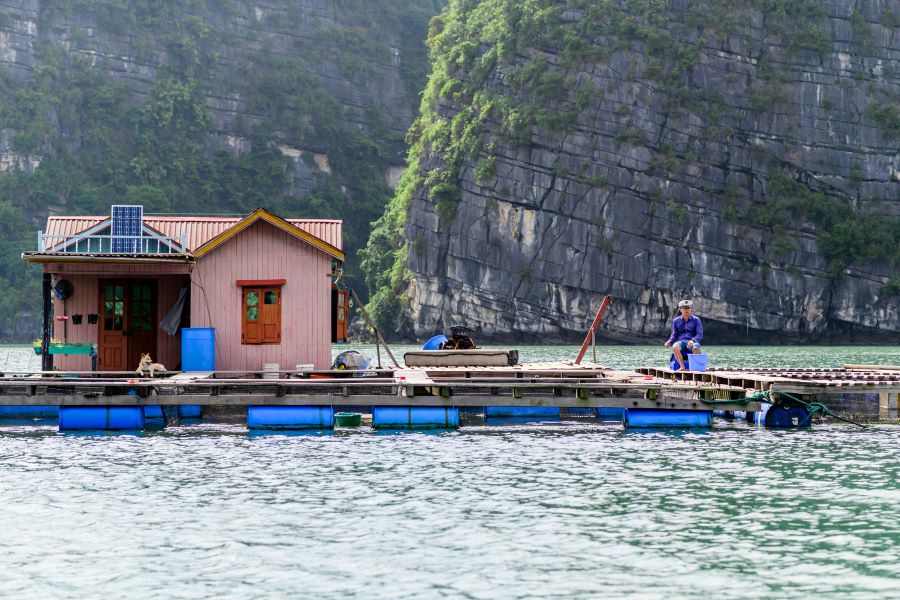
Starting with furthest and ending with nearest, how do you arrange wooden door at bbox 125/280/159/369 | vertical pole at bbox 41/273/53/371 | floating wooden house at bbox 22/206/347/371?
1. wooden door at bbox 125/280/159/369
2. vertical pole at bbox 41/273/53/371
3. floating wooden house at bbox 22/206/347/371

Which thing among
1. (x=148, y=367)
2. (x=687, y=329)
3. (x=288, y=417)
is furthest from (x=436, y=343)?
(x=288, y=417)

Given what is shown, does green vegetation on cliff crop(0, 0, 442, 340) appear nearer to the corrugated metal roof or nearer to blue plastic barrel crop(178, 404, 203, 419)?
the corrugated metal roof

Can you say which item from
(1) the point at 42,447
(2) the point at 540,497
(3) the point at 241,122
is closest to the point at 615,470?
(2) the point at 540,497

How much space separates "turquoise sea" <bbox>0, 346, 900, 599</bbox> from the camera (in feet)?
41.2

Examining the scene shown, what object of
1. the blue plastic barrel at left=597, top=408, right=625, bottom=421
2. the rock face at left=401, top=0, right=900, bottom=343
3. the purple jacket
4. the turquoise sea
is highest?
the rock face at left=401, top=0, right=900, bottom=343

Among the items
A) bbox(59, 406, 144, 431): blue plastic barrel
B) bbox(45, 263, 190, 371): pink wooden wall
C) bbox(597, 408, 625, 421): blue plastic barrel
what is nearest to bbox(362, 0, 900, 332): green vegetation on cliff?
bbox(597, 408, 625, 421): blue plastic barrel

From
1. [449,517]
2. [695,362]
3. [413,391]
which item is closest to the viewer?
[449,517]

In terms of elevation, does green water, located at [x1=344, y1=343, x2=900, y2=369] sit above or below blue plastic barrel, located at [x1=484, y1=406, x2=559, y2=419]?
above

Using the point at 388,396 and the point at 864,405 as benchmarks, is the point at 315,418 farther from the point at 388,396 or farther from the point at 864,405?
the point at 864,405

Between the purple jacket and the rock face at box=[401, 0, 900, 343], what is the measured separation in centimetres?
7332

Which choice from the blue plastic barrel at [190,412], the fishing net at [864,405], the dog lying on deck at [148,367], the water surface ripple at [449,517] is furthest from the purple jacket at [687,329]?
the dog lying on deck at [148,367]

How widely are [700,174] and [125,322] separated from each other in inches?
3094

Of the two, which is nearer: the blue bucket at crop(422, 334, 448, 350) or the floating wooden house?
the floating wooden house

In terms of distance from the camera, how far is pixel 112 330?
29.8m
